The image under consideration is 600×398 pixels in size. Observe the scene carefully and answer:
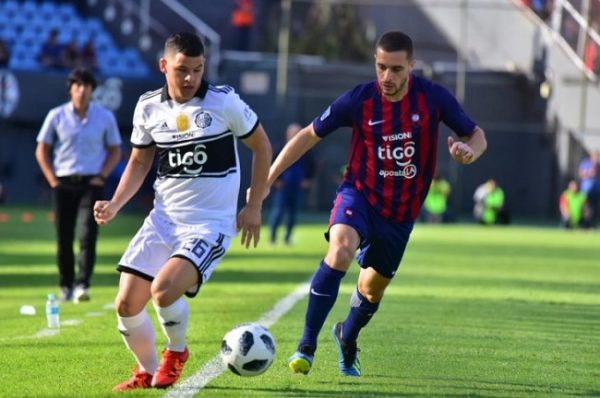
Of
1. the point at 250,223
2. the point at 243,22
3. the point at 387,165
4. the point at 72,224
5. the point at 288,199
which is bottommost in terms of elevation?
the point at 288,199

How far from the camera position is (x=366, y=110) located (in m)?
→ 8.29

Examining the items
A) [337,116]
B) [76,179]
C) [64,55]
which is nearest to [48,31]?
[64,55]

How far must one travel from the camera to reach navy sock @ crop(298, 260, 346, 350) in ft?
26.2

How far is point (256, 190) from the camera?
7852 millimetres

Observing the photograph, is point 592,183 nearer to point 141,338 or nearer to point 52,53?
point 52,53

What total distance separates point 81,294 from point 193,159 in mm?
5729

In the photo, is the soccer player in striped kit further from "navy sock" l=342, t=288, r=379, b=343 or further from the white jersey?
the white jersey

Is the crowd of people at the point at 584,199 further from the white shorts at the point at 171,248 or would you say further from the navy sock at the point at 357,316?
the white shorts at the point at 171,248

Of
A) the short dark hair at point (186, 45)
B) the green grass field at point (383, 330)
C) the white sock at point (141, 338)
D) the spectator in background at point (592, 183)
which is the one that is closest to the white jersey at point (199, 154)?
the short dark hair at point (186, 45)

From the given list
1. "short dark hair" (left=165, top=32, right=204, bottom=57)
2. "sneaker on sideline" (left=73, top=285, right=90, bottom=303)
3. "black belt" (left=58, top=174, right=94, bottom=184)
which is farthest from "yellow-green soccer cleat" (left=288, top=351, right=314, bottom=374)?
"black belt" (left=58, top=174, right=94, bottom=184)

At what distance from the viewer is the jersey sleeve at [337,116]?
328 inches

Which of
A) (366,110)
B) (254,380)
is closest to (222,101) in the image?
(366,110)

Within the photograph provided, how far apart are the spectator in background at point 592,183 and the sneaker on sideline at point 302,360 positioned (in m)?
27.9

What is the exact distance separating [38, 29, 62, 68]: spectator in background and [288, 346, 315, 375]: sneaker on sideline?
27400mm
